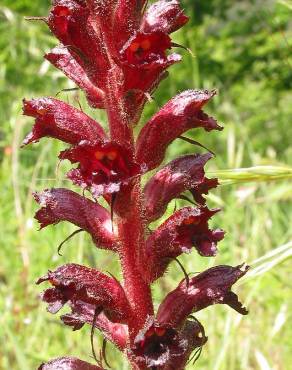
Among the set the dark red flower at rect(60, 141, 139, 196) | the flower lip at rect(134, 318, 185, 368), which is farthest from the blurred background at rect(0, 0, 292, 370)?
the flower lip at rect(134, 318, 185, 368)

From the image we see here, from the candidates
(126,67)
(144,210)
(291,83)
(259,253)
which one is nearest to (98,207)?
(144,210)

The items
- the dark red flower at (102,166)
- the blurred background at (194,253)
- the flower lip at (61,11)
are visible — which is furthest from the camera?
the blurred background at (194,253)

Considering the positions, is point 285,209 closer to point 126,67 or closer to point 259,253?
point 259,253

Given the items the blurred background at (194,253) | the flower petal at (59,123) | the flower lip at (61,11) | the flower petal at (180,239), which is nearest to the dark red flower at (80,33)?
the flower lip at (61,11)

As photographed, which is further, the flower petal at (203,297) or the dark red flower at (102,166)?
the flower petal at (203,297)

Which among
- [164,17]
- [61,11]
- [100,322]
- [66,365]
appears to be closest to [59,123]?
[61,11]

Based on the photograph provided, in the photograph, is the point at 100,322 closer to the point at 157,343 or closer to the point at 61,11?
the point at 157,343

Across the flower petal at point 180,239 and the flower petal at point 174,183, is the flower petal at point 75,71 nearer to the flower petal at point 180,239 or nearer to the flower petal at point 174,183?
the flower petal at point 174,183

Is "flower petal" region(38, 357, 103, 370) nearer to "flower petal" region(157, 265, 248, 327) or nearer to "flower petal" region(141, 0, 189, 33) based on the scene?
"flower petal" region(157, 265, 248, 327)
